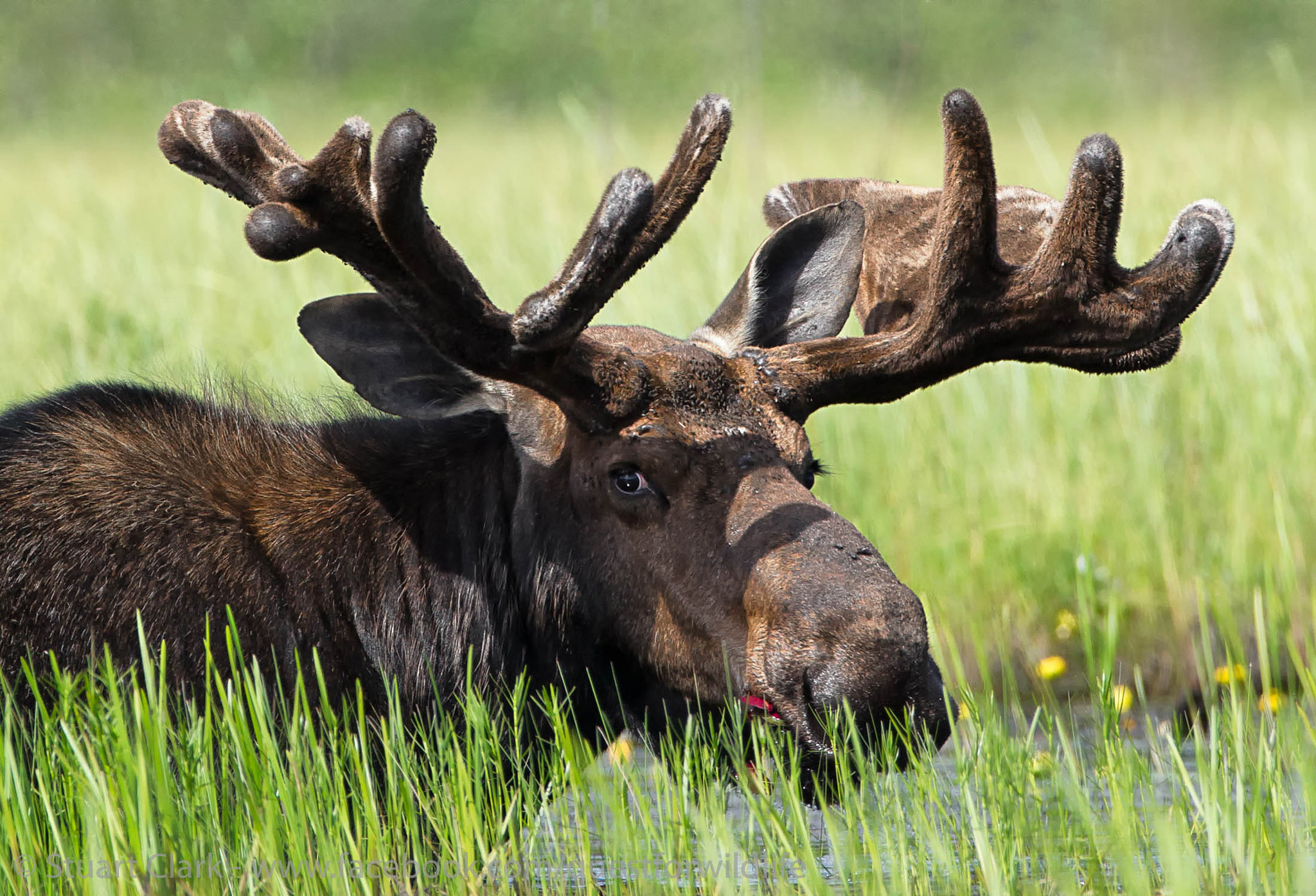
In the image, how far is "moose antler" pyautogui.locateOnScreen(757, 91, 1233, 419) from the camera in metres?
3.24

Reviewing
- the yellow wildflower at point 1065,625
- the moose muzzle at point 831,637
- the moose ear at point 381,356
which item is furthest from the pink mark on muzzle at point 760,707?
the yellow wildflower at point 1065,625

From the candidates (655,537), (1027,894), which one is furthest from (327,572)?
(1027,894)

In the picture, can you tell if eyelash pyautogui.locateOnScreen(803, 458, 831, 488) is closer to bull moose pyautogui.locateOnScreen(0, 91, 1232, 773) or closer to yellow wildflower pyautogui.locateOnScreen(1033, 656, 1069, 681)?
bull moose pyautogui.locateOnScreen(0, 91, 1232, 773)

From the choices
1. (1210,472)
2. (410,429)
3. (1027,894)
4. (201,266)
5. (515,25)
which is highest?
(515,25)

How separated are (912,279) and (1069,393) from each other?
2490 mm

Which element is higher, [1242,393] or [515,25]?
[515,25]

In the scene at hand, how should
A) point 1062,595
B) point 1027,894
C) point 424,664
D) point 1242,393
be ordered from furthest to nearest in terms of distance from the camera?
point 1242,393 < point 1062,595 < point 424,664 < point 1027,894

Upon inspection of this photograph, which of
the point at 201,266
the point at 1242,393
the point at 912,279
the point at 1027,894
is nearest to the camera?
the point at 1027,894

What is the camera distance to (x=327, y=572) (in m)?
3.22

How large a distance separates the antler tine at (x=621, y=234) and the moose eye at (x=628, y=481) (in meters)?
0.28

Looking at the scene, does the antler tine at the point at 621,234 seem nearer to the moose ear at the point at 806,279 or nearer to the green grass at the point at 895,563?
the moose ear at the point at 806,279

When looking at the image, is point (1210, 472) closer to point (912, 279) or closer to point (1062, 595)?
point (1062, 595)

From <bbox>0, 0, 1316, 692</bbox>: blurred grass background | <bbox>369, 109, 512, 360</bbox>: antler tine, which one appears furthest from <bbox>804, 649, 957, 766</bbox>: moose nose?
<bbox>369, 109, 512, 360</bbox>: antler tine

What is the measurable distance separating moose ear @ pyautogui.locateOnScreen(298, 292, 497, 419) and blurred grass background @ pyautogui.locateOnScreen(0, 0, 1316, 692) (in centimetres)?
71
